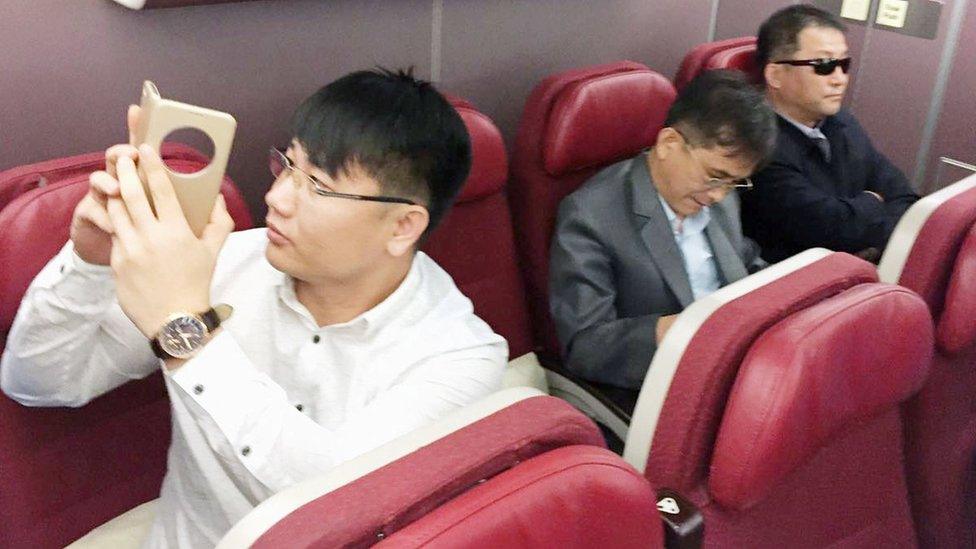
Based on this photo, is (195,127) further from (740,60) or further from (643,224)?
(740,60)

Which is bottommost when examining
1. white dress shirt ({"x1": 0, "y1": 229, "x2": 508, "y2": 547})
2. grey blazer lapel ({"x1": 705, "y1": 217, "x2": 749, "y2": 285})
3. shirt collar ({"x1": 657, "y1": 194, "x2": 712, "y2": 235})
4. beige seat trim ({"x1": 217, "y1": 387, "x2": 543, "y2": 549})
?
grey blazer lapel ({"x1": 705, "y1": 217, "x2": 749, "y2": 285})

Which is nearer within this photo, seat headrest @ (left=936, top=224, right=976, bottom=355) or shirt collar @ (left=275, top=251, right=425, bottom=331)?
shirt collar @ (left=275, top=251, right=425, bottom=331)

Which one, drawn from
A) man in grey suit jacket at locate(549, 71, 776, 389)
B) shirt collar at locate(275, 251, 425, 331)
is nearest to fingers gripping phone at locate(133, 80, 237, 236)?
shirt collar at locate(275, 251, 425, 331)

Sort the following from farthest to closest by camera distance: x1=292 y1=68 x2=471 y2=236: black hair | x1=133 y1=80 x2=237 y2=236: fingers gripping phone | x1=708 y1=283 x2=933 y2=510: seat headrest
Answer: x1=292 y1=68 x2=471 y2=236: black hair
x1=708 y1=283 x2=933 y2=510: seat headrest
x1=133 y1=80 x2=237 y2=236: fingers gripping phone

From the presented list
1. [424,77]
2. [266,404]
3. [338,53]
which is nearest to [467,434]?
[266,404]

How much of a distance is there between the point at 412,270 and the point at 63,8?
650 mm

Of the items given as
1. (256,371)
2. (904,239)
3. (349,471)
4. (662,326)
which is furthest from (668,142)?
(349,471)

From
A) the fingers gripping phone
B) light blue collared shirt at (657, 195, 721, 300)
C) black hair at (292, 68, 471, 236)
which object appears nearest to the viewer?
the fingers gripping phone

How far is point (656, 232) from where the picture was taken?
1.70 m

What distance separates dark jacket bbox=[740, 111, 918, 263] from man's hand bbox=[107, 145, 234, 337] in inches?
63.2

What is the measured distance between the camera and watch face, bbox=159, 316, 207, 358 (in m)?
0.84

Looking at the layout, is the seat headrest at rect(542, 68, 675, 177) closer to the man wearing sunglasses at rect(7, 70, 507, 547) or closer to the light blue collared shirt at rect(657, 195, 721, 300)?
the light blue collared shirt at rect(657, 195, 721, 300)

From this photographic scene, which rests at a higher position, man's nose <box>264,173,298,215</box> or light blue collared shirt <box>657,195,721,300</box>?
man's nose <box>264,173,298,215</box>

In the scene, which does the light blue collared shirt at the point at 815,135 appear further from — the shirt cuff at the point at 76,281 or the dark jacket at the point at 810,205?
the shirt cuff at the point at 76,281
